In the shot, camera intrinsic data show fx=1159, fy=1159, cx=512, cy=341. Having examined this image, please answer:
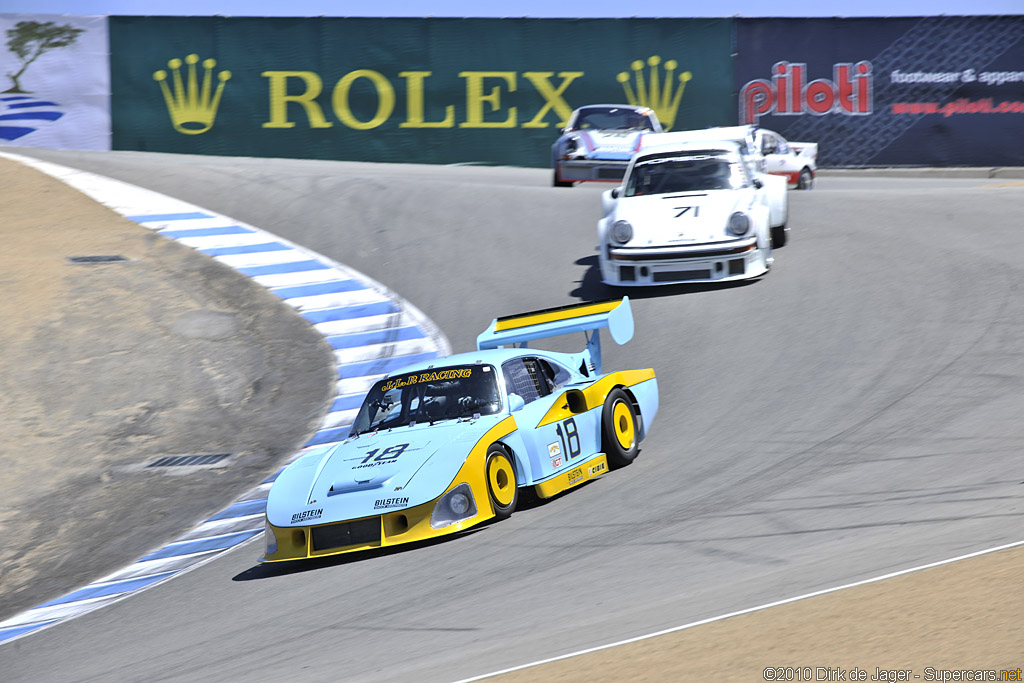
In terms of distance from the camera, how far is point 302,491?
713 centimetres

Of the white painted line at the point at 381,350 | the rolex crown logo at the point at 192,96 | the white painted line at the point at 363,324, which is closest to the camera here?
the white painted line at the point at 381,350

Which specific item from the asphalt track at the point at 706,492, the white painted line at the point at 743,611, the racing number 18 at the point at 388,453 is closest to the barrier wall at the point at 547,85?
the asphalt track at the point at 706,492

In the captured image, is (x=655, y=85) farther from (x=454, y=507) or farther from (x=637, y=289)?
(x=454, y=507)

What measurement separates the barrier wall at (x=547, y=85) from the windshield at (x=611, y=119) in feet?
17.7

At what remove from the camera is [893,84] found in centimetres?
2550

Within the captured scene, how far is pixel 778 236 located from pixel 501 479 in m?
7.89

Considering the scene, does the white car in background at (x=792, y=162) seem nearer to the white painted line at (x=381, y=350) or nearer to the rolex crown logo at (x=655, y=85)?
the rolex crown logo at (x=655, y=85)

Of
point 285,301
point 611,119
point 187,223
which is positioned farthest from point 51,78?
point 285,301

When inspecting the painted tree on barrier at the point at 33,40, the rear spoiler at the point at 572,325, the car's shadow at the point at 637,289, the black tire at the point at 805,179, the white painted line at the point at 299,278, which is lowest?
the rear spoiler at the point at 572,325

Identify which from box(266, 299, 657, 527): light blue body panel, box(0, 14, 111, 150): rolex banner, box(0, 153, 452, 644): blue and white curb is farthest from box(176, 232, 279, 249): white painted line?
box(0, 14, 111, 150): rolex banner

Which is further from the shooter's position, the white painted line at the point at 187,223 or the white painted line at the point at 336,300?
the white painted line at the point at 187,223

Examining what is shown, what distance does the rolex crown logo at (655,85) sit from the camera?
2547cm

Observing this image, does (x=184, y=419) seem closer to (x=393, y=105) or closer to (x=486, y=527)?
(x=486, y=527)

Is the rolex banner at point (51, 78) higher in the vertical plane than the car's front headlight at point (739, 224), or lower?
higher
